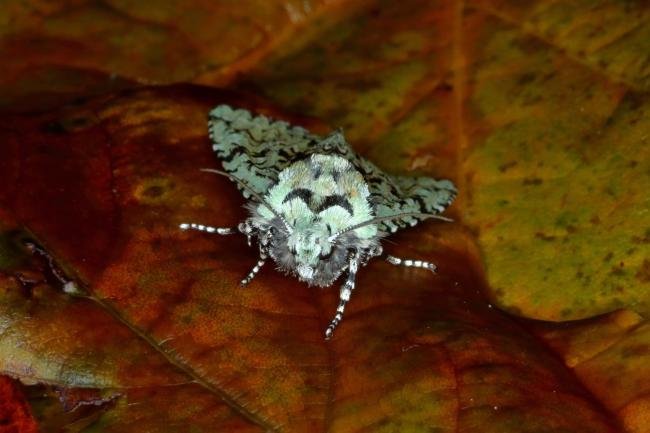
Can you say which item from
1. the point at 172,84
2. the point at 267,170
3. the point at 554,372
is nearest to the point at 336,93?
the point at 267,170

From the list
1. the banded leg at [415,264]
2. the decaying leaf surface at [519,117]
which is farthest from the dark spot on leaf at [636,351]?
the banded leg at [415,264]

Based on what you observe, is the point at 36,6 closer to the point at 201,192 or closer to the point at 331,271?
the point at 201,192

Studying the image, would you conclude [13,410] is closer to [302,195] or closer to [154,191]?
[154,191]

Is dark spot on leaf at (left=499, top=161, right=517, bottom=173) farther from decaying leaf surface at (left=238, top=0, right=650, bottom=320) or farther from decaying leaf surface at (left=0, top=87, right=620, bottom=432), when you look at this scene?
decaying leaf surface at (left=0, top=87, right=620, bottom=432)

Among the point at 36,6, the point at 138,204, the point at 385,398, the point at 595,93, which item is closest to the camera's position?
the point at 385,398

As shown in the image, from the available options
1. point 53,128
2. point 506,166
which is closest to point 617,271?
point 506,166

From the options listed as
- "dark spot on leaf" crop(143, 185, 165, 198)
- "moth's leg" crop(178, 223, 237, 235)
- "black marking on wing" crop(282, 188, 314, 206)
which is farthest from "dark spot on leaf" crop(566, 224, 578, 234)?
"dark spot on leaf" crop(143, 185, 165, 198)
